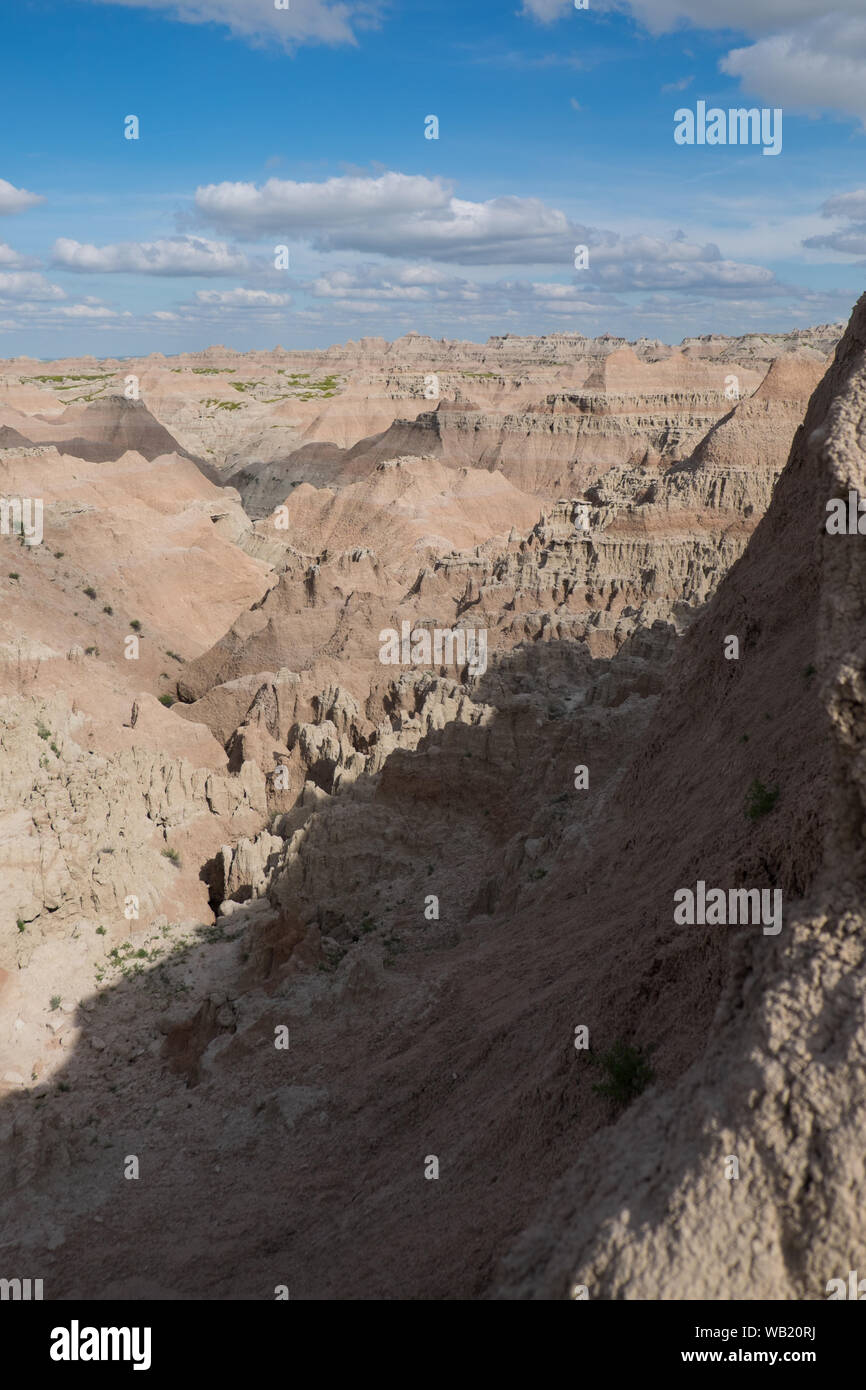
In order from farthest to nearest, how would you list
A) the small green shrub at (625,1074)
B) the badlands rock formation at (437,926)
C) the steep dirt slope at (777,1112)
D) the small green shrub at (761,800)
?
the small green shrub at (761,800) < the small green shrub at (625,1074) < the badlands rock formation at (437,926) < the steep dirt slope at (777,1112)

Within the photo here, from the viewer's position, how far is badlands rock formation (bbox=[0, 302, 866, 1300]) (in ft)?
18.9

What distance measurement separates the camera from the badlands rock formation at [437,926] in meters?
5.76

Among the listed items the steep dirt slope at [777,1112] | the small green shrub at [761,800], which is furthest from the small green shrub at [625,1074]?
the small green shrub at [761,800]

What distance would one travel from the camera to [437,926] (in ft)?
56.6

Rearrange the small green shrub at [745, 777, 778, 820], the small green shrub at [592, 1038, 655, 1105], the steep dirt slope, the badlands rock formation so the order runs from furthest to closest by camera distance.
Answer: the small green shrub at [745, 777, 778, 820] → the small green shrub at [592, 1038, 655, 1105] → the badlands rock formation → the steep dirt slope

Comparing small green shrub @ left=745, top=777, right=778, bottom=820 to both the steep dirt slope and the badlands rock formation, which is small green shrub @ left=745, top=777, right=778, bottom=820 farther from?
the steep dirt slope

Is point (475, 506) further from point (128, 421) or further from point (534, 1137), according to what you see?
point (534, 1137)

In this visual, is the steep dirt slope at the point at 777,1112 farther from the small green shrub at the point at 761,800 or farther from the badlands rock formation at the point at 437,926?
the small green shrub at the point at 761,800

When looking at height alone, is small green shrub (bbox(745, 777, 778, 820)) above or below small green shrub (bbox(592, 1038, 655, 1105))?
above

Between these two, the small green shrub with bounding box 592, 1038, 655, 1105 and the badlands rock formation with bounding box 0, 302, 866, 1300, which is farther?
the small green shrub with bounding box 592, 1038, 655, 1105

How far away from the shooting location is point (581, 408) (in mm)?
73375

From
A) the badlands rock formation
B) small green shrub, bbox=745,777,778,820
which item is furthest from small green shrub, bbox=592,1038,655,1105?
small green shrub, bbox=745,777,778,820

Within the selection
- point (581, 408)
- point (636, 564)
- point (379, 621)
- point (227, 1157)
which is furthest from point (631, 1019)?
point (581, 408)

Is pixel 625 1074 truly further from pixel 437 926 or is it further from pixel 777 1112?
pixel 437 926
